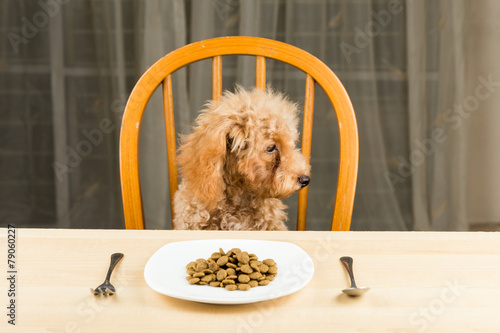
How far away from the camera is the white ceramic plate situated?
464 mm

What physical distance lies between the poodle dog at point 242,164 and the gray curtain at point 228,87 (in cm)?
75

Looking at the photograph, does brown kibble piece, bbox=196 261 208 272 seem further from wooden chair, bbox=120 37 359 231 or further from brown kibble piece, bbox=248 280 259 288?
wooden chair, bbox=120 37 359 231

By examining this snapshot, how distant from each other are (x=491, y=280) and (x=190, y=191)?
70cm

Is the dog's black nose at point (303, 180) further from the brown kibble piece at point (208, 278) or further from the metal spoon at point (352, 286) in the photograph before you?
the brown kibble piece at point (208, 278)

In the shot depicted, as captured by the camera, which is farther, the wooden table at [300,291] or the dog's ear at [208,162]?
the dog's ear at [208,162]

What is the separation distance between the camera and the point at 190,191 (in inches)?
40.4

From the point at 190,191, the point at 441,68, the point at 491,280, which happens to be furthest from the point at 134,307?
the point at 441,68

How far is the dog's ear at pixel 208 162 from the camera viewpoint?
973mm

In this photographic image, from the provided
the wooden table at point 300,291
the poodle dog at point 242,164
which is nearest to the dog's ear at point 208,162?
the poodle dog at point 242,164

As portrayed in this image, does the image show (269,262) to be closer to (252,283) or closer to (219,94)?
(252,283)

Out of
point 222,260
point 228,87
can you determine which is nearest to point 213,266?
point 222,260

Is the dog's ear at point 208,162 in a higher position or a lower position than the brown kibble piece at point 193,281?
higher

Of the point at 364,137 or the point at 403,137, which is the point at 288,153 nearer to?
the point at 364,137

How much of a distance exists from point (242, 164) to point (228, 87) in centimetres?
92
